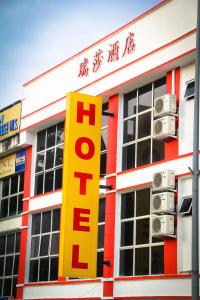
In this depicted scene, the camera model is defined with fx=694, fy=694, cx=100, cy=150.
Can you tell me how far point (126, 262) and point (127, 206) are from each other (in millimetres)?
1807

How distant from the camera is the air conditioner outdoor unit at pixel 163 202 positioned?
773 inches

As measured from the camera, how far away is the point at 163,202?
19.8m

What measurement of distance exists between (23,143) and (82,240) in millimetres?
9075

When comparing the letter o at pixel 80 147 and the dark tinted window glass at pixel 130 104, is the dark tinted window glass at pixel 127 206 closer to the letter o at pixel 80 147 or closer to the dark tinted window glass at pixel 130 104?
the letter o at pixel 80 147

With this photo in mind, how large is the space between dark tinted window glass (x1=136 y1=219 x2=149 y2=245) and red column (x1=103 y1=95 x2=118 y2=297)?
99cm

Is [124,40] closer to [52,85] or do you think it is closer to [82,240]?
[52,85]

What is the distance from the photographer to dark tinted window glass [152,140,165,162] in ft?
70.0

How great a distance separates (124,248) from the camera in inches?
862

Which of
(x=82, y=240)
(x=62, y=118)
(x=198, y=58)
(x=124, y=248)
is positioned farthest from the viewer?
(x=62, y=118)

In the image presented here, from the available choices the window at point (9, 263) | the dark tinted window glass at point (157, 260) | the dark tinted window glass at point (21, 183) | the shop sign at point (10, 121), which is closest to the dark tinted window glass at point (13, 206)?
the dark tinted window glass at point (21, 183)

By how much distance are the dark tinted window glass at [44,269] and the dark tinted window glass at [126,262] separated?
181 inches

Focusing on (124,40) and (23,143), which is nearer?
(124,40)

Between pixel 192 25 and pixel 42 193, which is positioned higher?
pixel 192 25

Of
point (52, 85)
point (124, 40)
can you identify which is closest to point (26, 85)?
point (52, 85)
